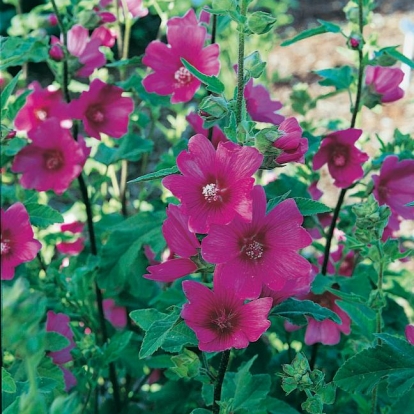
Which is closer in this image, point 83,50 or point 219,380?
point 219,380

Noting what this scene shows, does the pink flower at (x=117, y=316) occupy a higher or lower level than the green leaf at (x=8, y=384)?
lower

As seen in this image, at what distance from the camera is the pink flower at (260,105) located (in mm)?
1382

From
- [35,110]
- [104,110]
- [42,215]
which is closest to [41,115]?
[35,110]

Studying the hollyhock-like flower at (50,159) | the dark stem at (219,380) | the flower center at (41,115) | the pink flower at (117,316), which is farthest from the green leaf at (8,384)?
the pink flower at (117,316)

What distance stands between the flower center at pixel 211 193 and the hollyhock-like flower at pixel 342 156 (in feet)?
1.67

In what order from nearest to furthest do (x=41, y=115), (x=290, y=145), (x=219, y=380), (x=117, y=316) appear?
(x=290, y=145), (x=219, y=380), (x=41, y=115), (x=117, y=316)

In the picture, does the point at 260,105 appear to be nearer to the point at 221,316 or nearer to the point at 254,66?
the point at 254,66

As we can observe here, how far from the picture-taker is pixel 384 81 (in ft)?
4.93

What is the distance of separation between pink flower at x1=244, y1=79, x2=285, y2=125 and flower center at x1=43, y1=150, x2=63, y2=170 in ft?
1.32

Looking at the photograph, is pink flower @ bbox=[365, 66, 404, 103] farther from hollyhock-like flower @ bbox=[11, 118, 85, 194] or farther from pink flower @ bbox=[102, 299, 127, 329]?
pink flower @ bbox=[102, 299, 127, 329]

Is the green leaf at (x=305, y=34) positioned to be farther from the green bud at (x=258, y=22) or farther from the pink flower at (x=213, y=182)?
the pink flower at (x=213, y=182)

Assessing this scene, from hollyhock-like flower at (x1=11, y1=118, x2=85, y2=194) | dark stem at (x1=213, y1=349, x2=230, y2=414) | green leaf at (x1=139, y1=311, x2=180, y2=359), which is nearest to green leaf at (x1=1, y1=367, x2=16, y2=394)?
green leaf at (x1=139, y1=311, x2=180, y2=359)

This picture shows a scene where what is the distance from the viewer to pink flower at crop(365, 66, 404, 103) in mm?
1500

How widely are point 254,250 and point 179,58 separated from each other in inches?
23.9
